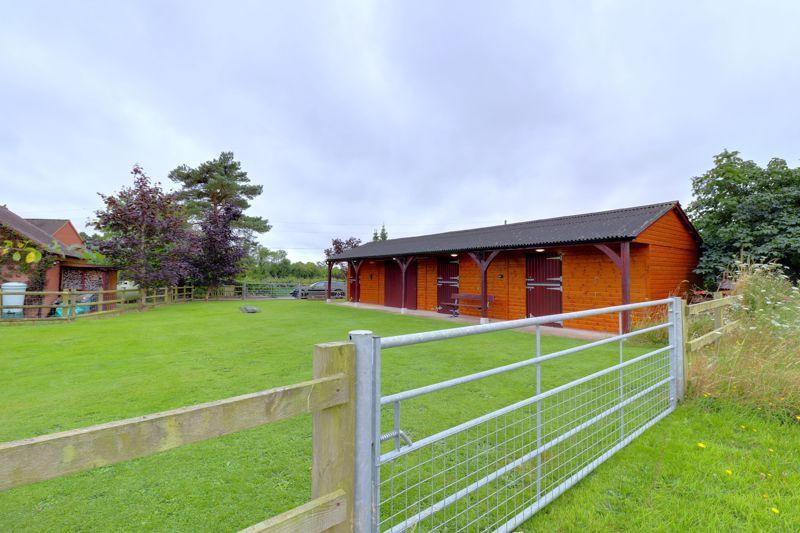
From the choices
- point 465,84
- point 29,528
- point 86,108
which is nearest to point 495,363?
point 29,528

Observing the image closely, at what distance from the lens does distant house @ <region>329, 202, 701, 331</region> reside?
9.38 meters

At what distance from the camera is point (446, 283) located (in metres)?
14.4

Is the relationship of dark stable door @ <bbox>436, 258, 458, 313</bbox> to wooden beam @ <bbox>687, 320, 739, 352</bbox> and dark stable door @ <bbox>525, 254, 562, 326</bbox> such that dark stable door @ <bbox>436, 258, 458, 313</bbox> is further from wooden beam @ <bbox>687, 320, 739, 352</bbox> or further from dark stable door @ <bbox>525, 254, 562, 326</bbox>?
wooden beam @ <bbox>687, 320, 739, 352</bbox>

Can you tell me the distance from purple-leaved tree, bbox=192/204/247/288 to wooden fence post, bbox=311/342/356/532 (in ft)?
73.7

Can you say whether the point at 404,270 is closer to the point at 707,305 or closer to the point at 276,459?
the point at 707,305

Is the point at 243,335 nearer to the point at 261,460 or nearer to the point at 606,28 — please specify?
the point at 261,460

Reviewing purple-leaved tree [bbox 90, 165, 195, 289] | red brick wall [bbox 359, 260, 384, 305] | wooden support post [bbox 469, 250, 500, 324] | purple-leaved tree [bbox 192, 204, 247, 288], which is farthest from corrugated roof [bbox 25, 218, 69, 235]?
wooden support post [bbox 469, 250, 500, 324]

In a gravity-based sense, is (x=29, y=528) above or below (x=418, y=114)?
below

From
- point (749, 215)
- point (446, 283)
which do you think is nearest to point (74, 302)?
point (446, 283)

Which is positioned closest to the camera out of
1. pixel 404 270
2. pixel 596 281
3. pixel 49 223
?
pixel 596 281

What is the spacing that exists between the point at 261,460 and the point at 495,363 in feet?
13.3

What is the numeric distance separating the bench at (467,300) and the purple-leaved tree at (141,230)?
12769mm

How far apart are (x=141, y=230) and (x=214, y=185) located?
520 inches

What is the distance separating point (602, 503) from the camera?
2195 millimetres
